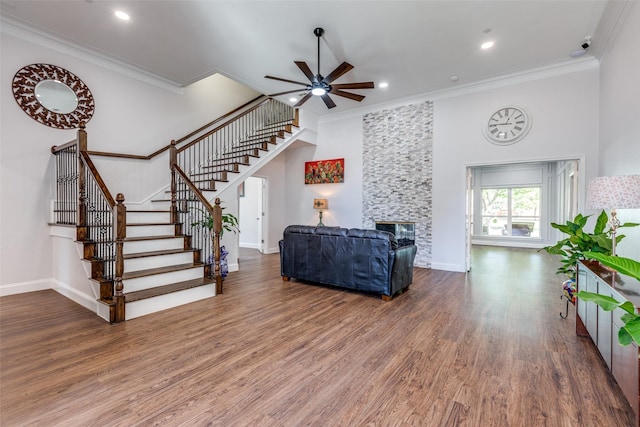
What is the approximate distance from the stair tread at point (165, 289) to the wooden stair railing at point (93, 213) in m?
0.16

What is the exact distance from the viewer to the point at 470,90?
18.2 ft

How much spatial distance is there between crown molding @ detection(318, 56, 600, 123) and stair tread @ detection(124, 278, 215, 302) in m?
5.17

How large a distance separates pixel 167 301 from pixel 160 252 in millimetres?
819

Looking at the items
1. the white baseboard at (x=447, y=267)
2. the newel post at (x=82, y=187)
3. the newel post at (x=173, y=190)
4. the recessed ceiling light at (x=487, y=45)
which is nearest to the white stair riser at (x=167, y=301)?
the newel post at (x=82, y=187)

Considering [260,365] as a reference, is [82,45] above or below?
above

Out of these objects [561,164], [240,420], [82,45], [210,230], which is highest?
[82,45]

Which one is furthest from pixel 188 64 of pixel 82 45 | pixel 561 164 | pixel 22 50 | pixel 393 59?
pixel 561 164

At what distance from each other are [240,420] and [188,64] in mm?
5225

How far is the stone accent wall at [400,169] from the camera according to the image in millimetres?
6082

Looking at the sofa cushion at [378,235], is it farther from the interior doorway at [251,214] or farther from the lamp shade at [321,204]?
the interior doorway at [251,214]

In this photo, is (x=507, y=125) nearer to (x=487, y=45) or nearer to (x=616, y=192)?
(x=487, y=45)

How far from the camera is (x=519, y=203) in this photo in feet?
31.8

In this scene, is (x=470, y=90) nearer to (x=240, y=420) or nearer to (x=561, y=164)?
(x=561, y=164)

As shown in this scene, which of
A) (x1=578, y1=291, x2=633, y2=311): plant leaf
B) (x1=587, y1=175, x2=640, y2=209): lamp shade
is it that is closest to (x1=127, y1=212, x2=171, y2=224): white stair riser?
(x1=578, y1=291, x2=633, y2=311): plant leaf
